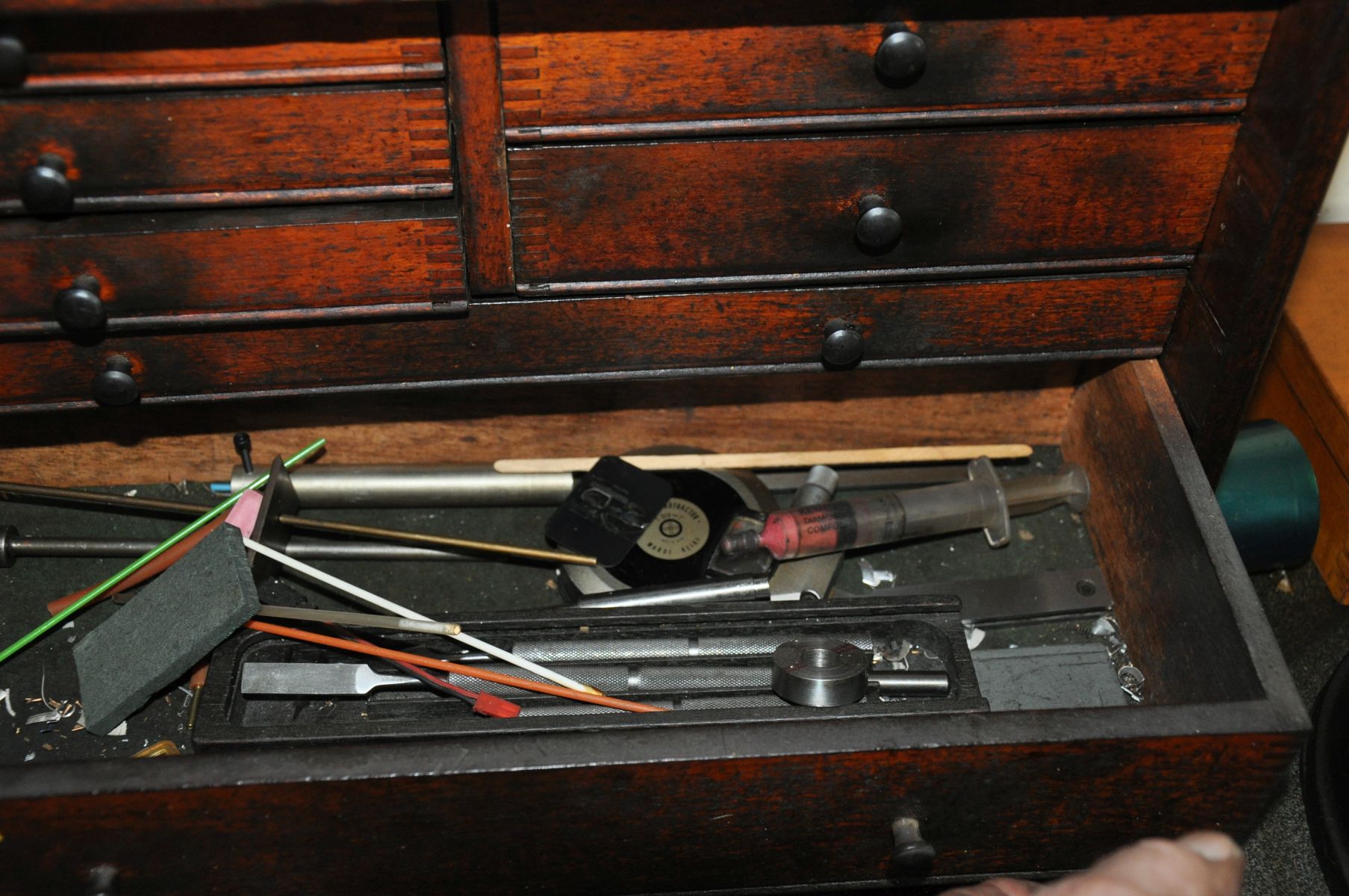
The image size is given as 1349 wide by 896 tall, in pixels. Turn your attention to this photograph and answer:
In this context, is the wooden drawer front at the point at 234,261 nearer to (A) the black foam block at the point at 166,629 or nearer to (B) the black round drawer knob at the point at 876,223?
(A) the black foam block at the point at 166,629

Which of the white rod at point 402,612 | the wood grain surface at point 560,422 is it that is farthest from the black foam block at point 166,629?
the wood grain surface at point 560,422

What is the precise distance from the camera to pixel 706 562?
116cm

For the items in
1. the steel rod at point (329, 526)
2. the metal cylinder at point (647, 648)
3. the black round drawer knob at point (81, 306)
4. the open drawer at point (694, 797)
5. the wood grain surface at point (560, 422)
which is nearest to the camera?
the open drawer at point (694, 797)

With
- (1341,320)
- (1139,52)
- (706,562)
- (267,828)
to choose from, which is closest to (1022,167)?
(1139,52)

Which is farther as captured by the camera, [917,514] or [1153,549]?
[917,514]

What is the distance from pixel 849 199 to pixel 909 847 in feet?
1.59

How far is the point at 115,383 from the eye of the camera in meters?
1.01

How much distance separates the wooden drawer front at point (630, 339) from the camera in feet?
3.38

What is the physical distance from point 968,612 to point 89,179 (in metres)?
0.81

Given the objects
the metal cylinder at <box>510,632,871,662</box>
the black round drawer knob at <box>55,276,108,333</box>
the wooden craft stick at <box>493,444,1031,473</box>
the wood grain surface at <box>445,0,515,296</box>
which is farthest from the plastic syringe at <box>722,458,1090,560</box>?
the black round drawer knob at <box>55,276,108,333</box>

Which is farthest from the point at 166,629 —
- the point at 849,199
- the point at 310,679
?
the point at 849,199

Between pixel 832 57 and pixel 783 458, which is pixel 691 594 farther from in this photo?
pixel 832 57

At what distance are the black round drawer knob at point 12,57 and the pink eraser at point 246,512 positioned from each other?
0.40 metres

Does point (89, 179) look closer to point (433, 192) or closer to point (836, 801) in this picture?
point (433, 192)
